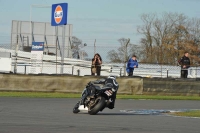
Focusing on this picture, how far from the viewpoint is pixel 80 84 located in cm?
2689

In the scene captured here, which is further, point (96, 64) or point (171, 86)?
point (96, 64)

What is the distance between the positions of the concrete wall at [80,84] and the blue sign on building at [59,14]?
1011 centimetres

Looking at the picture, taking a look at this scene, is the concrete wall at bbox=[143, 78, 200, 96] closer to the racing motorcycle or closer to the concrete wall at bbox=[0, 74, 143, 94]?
the concrete wall at bbox=[0, 74, 143, 94]

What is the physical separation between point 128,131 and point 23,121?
8.18ft

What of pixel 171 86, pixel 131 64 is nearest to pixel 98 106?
pixel 171 86

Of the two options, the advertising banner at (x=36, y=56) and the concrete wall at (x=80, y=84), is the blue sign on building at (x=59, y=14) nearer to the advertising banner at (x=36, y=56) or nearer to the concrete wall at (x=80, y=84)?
the advertising banner at (x=36, y=56)

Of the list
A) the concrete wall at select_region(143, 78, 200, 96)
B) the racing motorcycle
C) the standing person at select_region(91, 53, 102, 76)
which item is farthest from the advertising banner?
the racing motorcycle

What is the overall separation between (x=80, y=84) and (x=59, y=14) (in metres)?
10.9

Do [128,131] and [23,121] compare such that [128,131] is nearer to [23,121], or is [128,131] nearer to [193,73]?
[23,121]

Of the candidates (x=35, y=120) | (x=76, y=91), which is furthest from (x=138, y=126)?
(x=76, y=91)

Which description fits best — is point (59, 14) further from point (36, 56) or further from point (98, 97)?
point (98, 97)

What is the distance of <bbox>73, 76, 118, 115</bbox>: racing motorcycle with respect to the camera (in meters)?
14.0

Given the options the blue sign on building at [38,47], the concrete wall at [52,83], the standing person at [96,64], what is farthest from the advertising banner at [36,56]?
the concrete wall at [52,83]

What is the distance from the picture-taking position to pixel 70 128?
10125 millimetres
